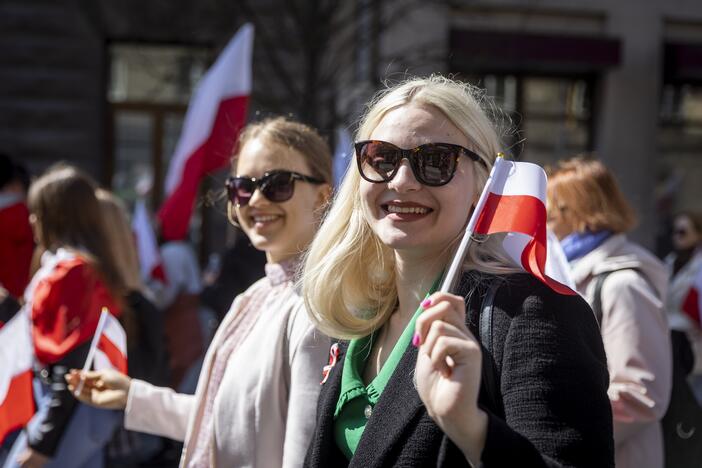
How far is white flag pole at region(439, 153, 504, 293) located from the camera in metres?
1.78

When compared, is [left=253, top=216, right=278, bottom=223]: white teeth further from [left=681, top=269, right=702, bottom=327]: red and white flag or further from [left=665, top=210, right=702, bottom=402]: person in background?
[left=681, top=269, right=702, bottom=327]: red and white flag

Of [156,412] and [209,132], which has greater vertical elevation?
[209,132]

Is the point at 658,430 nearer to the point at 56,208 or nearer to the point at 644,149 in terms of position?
the point at 56,208

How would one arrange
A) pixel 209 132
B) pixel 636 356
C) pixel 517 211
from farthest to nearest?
pixel 209 132 < pixel 636 356 < pixel 517 211

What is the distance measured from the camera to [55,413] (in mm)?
3639

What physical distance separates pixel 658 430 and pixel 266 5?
Result: 688 centimetres

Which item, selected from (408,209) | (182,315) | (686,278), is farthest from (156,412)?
(686,278)

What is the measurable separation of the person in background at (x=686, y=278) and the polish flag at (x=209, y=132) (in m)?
2.69

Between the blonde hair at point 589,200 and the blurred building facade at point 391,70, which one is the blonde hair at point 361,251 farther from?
the blurred building facade at point 391,70

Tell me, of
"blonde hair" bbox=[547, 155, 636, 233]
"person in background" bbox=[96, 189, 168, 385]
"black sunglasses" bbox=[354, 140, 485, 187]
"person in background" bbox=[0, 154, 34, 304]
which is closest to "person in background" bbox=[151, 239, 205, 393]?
"person in background" bbox=[0, 154, 34, 304]

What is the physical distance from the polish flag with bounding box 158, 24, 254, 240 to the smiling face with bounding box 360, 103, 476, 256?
357 cm

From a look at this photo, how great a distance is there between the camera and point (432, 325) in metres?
1.61

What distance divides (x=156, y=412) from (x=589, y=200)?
1839mm

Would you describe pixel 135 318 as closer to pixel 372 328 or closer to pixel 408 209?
pixel 372 328
